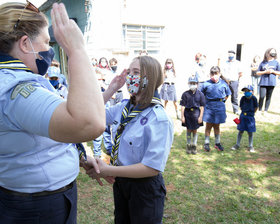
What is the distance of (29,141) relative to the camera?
3.34ft

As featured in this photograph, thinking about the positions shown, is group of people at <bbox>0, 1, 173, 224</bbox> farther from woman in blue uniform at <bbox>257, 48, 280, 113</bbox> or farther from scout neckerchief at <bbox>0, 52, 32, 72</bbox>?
woman in blue uniform at <bbox>257, 48, 280, 113</bbox>

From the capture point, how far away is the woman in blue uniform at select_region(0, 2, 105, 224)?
31.2 inches

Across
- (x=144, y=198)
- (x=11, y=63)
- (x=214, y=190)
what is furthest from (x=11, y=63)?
(x=214, y=190)

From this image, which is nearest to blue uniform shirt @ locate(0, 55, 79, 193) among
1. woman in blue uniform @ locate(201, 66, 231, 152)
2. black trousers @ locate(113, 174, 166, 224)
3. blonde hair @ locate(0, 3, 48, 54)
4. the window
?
blonde hair @ locate(0, 3, 48, 54)

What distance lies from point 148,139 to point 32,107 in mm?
1020

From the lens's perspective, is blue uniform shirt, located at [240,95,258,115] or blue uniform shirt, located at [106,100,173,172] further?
blue uniform shirt, located at [240,95,258,115]

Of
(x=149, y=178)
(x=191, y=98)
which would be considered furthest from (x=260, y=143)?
(x=149, y=178)

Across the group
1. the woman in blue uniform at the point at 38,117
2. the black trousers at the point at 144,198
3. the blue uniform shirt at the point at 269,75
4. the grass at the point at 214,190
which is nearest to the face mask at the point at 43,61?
the woman in blue uniform at the point at 38,117

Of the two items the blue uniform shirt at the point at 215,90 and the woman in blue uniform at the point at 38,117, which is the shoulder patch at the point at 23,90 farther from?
the blue uniform shirt at the point at 215,90

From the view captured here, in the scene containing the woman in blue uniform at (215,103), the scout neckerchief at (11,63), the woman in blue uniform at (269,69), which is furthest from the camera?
the woman in blue uniform at (269,69)

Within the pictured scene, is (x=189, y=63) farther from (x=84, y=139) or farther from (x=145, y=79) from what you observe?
(x=84, y=139)

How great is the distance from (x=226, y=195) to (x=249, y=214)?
50cm

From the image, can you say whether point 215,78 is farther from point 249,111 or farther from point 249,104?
point 249,111

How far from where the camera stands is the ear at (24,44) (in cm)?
103
